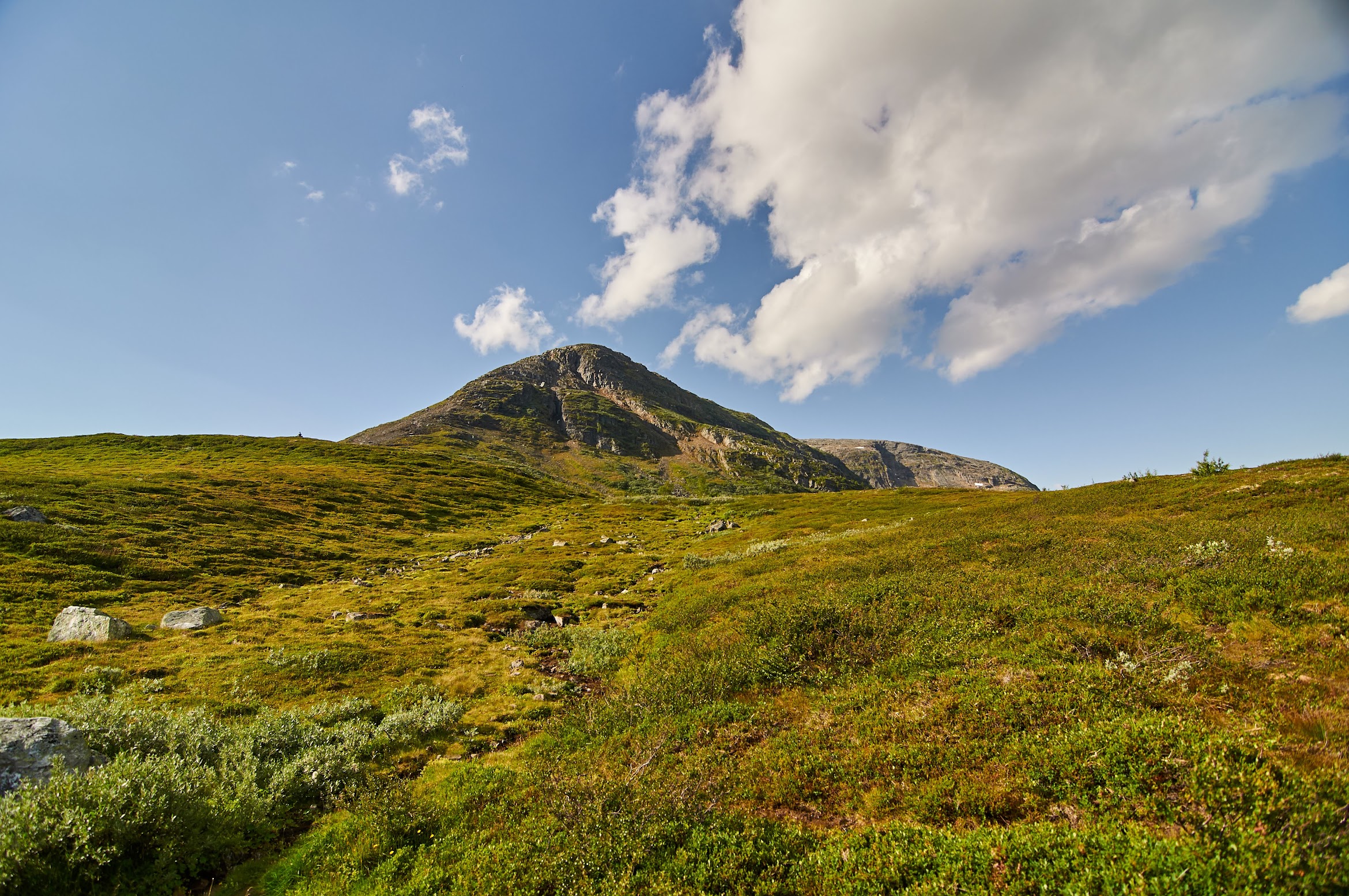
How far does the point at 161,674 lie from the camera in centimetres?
1841

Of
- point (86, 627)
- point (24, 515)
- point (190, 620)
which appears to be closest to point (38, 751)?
point (86, 627)

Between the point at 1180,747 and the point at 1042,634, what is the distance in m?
6.06

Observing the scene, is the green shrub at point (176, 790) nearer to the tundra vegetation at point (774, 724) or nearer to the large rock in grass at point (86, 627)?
the tundra vegetation at point (774, 724)

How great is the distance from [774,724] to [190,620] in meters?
Answer: 31.9

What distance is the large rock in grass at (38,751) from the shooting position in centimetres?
876

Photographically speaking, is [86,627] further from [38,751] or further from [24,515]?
[24,515]

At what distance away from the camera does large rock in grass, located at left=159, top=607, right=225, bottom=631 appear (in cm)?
2427

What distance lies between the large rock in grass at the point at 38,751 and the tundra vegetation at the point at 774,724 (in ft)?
3.22

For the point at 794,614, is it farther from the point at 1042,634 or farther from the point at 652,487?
the point at 652,487

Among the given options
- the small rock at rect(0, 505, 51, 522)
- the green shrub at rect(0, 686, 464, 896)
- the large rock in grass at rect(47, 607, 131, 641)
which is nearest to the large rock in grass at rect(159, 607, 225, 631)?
the large rock in grass at rect(47, 607, 131, 641)

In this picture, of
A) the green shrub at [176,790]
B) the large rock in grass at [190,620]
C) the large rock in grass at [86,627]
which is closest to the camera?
the green shrub at [176,790]

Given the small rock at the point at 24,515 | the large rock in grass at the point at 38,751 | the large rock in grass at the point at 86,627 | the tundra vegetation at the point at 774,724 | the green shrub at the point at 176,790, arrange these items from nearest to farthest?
the tundra vegetation at the point at 774,724 → the green shrub at the point at 176,790 → the large rock in grass at the point at 38,751 → the large rock in grass at the point at 86,627 → the small rock at the point at 24,515

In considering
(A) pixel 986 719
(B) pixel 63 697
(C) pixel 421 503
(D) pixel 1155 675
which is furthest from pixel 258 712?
(C) pixel 421 503

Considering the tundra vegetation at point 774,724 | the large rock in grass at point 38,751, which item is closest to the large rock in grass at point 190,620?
the tundra vegetation at point 774,724
